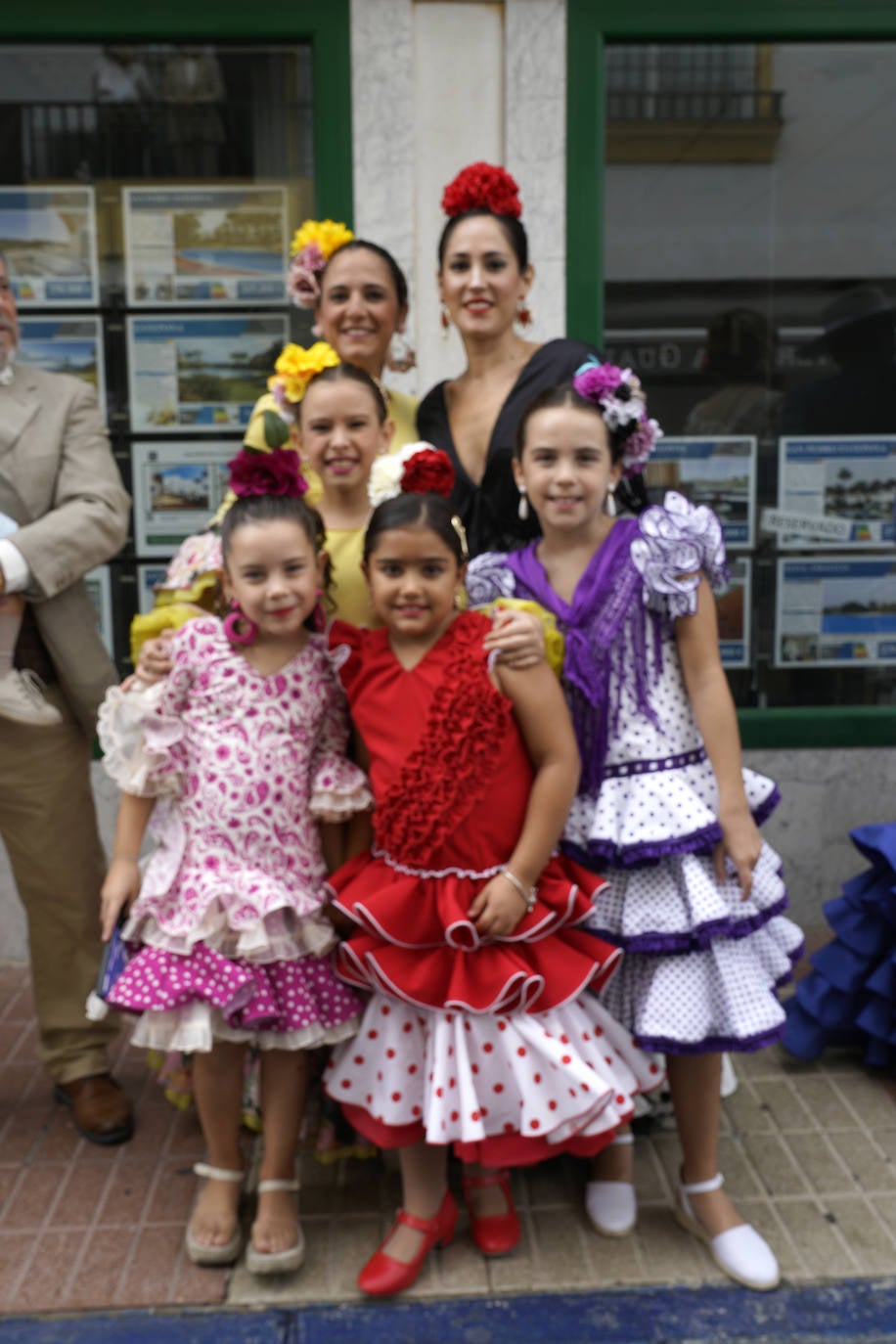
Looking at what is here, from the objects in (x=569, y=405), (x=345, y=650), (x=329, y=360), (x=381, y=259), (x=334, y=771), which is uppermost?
(x=381, y=259)

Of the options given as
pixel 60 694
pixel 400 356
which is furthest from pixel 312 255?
pixel 60 694

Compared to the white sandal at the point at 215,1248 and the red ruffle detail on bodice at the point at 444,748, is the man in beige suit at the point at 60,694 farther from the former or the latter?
the red ruffle detail on bodice at the point at 444,748

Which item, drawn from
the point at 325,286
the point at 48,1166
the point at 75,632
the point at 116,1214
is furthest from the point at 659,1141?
the point at 325,286

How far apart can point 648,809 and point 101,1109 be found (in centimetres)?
178

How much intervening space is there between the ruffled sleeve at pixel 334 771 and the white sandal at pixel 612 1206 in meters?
1.05

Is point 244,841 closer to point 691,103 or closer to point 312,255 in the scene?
point 312,255

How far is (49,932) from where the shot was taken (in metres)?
3.38

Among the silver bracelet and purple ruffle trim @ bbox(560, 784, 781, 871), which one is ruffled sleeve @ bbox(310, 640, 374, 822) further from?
purple ruffle trim @ bbox(560, 784, 781, 871)

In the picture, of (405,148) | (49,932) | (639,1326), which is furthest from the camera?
(405,148)

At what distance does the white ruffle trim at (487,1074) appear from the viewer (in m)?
2.52

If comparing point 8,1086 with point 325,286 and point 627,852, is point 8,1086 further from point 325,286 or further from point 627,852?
point 325,286

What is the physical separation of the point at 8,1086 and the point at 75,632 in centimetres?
143

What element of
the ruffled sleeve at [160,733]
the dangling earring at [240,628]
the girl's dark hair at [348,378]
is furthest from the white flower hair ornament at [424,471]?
the ruffled sleeve at [160,733]

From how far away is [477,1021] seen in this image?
2.56 metres
